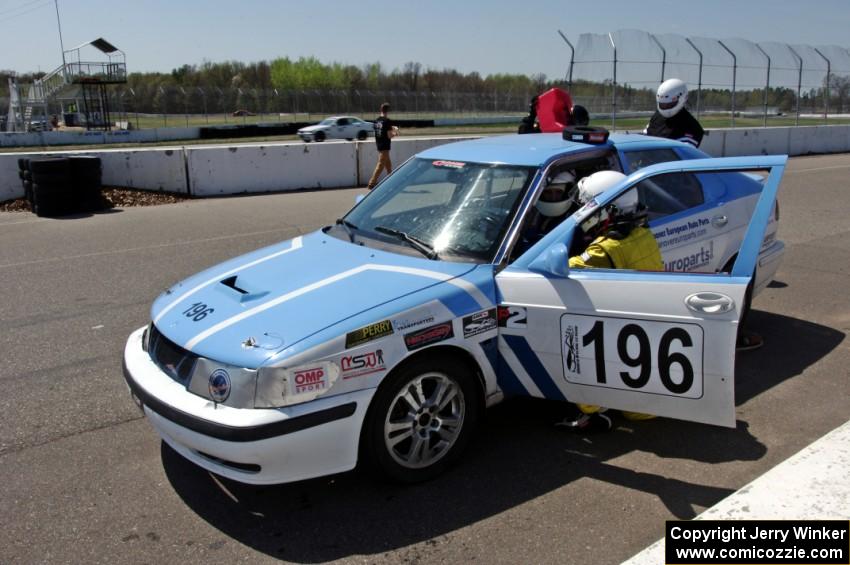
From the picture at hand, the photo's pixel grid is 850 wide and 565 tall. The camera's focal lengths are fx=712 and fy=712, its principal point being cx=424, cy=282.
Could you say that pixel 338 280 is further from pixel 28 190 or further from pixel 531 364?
pixel 28 190

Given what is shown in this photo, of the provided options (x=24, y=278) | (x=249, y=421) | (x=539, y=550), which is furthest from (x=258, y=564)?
(x=24, y=278)

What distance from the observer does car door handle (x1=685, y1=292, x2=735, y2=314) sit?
10.4 ft

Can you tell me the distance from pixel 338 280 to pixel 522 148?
1.60m

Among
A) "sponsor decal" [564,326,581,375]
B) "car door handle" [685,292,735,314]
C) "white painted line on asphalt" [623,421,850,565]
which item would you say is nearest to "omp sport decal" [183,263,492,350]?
"sponsor decal" [564,326,581,375]

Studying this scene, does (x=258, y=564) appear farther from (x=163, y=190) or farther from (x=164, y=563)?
(x=163, y=190)

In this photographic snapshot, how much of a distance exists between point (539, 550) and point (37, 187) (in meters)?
11.3

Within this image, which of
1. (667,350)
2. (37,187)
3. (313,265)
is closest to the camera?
(667,350)

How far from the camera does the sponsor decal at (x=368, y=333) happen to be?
3094 millimetres

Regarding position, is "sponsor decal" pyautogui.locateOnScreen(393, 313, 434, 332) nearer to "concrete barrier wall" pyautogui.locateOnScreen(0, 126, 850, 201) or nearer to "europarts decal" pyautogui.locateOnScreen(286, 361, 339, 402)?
"europarts decal" pyautogui.locateOnScreen(286, 361, 339, 402)

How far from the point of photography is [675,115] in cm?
715

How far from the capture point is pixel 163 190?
13602 mm

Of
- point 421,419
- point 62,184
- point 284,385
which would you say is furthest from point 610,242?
point 62,184

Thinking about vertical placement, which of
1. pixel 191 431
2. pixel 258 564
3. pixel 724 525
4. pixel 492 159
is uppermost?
pixel 492 159

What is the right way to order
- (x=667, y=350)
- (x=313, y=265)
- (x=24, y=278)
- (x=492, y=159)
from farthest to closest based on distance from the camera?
(x=24, y=278) → (x=492, y=159) → (x=313, y=265) → (x=667, y=350)
